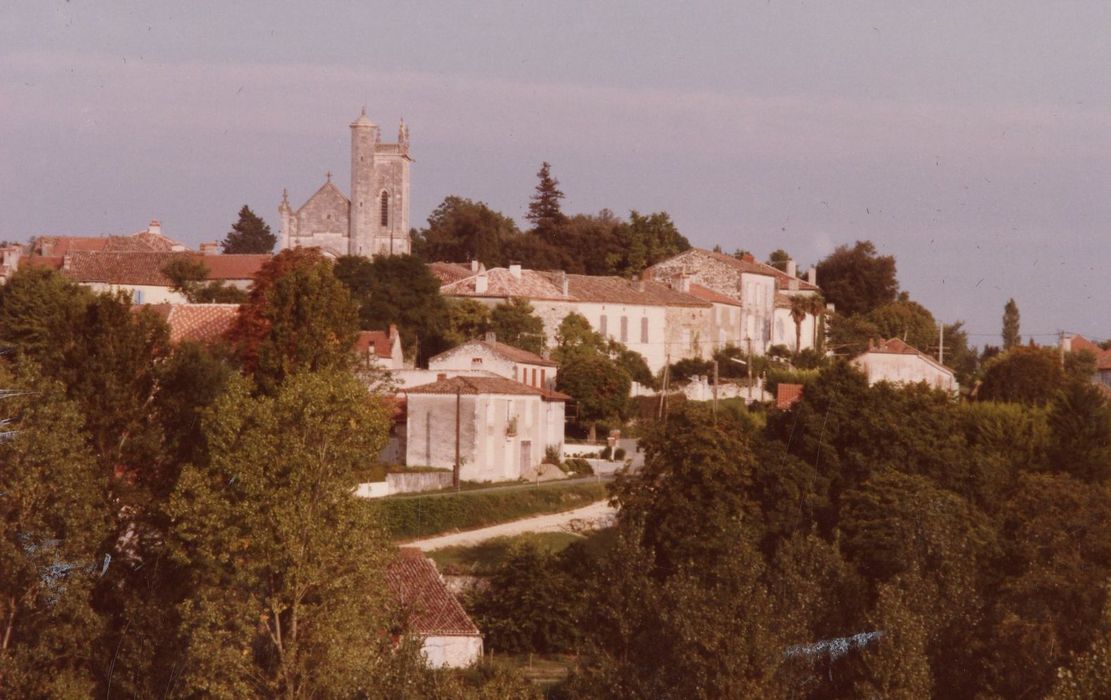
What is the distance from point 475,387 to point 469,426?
1.07 metres

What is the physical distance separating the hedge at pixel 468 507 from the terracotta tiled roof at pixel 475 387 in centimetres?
338

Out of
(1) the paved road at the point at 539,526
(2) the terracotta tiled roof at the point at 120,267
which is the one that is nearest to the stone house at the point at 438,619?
(1) the paved road at the point at 539,526

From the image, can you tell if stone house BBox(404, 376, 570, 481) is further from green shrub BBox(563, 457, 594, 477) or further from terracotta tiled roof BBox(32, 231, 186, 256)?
terracotta tiled roof BBox(32, 231, 186, 256)

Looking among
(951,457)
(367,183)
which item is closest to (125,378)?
(951,457)

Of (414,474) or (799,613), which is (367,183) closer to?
(414,474)

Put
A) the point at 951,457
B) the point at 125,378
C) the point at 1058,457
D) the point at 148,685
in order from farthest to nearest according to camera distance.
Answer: the point at 1058,457, the point at 951,457, the point at 125,378, the point at 148,685

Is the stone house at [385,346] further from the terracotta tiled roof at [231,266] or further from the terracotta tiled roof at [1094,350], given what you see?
the terracotta tiled roof at [1094,350]

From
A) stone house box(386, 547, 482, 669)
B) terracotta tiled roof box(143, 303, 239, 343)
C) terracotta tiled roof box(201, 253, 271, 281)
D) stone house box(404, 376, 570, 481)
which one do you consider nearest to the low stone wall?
stone house box(404, 376, 570, 481)

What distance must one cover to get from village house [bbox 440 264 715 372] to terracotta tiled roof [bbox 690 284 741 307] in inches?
5.6

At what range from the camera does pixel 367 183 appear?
2958 inches

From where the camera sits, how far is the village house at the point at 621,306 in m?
59.4

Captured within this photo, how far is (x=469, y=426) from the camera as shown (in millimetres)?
44656

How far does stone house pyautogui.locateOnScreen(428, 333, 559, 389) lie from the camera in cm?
5069

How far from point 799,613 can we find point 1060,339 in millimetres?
46641
